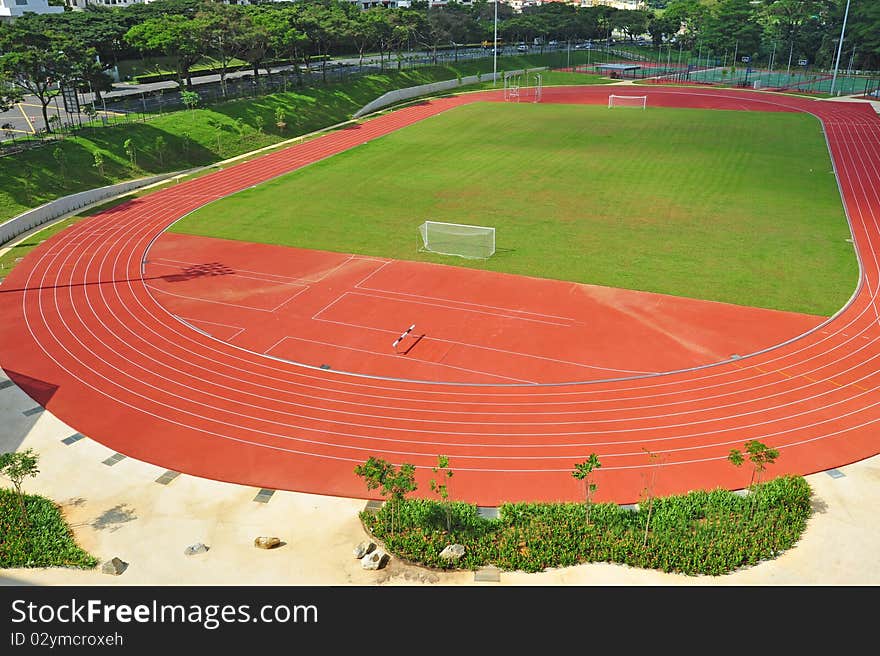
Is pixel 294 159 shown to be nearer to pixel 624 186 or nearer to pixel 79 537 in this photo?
pixel 624 186

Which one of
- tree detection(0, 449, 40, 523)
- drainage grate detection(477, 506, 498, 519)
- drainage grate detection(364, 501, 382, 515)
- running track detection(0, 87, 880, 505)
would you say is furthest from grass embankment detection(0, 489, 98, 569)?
drainage grate detection(477, 506, 498, 519)

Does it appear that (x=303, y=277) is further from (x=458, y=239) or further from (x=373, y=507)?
(x=373, y=507)

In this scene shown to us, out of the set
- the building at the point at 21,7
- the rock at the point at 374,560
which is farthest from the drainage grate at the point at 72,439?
the building at the point at 21,7

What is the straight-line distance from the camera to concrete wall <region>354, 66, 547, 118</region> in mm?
70537

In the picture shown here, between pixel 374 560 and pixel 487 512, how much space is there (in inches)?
121

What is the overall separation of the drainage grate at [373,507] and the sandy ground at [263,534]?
201 millimetres

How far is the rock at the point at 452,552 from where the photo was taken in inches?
592

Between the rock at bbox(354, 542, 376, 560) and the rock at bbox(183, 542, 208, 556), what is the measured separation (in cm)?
339

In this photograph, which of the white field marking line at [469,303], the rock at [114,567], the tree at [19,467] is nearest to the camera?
the rock at [114,567]

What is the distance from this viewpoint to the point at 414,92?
7869 centimetres

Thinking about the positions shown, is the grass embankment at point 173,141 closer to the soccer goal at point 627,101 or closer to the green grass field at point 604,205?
the green grass field at point 604,205

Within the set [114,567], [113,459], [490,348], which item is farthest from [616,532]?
[113,459]

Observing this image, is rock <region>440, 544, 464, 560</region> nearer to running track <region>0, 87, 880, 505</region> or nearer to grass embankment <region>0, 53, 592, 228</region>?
running track <region>0, 87, 880, 505</region>

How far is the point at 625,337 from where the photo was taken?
2448 centimetres
